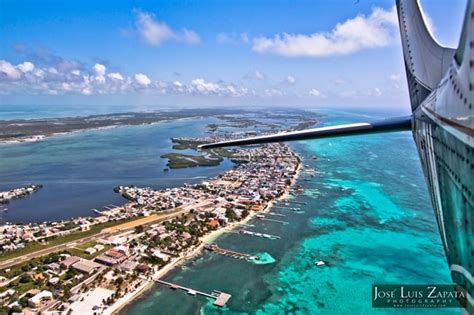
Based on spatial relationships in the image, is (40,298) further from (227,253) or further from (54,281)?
(227,253)

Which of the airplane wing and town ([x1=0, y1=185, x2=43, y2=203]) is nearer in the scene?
the airplane wing

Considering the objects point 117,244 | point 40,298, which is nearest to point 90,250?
point 117,244

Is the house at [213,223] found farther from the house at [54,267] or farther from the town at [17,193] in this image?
the town at [17,193]

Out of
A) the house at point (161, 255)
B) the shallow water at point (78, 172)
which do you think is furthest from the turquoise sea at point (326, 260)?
the shallow water at point (78, 172)

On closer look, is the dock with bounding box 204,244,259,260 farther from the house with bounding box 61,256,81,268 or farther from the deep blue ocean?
the house with bounding box 61,256,81,268

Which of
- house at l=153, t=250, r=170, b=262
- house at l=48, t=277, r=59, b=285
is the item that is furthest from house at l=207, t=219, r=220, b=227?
house at l=48, t=277, r=59, b=285

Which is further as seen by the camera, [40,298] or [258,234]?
[258,234]
